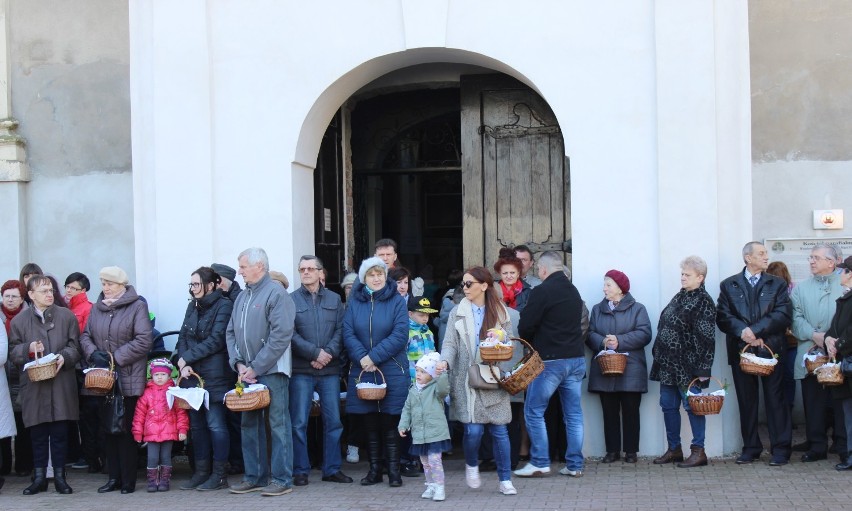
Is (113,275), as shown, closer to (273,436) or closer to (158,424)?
(158,424)

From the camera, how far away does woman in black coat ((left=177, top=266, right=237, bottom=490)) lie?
822 centimetres

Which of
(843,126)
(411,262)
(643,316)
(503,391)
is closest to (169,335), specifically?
(503,391)

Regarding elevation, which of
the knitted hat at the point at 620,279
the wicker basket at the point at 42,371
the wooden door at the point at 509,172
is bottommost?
the wicker basket at the point at 42,371

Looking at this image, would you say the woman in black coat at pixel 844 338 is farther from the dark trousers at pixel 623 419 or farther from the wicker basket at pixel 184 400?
the wicker basket at pixel 184 400

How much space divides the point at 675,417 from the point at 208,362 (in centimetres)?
369

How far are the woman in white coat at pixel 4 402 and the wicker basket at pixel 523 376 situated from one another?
3736 millimetres

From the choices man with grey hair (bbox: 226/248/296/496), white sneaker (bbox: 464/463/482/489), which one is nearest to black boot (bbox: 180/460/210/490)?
man with grey hair (bbox: 226/248/296/496)

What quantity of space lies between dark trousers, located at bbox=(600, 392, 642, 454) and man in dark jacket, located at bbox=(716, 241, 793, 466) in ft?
2.70

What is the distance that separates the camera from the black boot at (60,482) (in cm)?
837

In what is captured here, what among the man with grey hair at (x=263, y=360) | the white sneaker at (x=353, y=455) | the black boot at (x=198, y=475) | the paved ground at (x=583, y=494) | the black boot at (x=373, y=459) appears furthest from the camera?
the white sneaker at (x=353, y=455)

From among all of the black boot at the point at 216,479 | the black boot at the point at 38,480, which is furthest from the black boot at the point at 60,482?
the black boot at the point at 216,479

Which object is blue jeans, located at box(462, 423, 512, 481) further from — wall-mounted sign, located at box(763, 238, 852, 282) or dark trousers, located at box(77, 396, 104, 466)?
wall-mounted sign, located at box(763, 238, 852, 282)

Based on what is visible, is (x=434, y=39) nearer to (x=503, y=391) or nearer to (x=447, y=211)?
(x=503, y=391)

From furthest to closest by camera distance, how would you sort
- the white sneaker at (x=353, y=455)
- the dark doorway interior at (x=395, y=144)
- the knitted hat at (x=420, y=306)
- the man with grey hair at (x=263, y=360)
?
the dark doorway interior at (x=395, y=144), the white sneaker at (x=353, y=455), the knitted hat at (x=420, y=306), the man with grey hair at (x=263, y=360)
